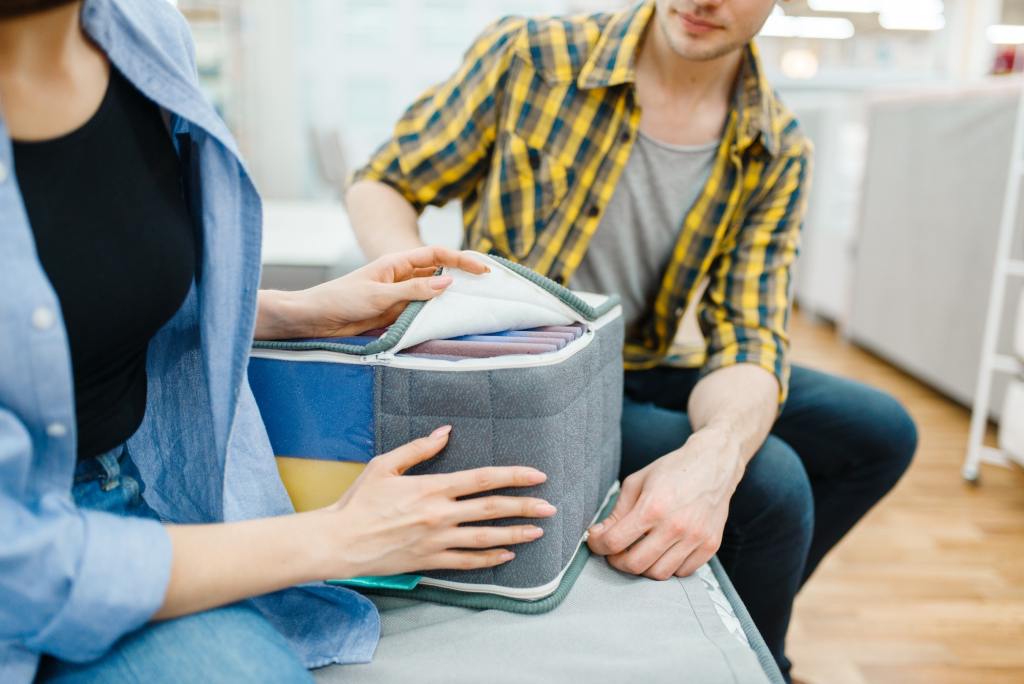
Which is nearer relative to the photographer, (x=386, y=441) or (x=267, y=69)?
(x=386, y=441)

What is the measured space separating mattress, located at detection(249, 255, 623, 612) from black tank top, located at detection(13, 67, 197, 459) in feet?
0.40

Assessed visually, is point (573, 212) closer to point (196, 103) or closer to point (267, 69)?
point (196, 103)

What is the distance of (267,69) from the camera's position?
13.2 feet

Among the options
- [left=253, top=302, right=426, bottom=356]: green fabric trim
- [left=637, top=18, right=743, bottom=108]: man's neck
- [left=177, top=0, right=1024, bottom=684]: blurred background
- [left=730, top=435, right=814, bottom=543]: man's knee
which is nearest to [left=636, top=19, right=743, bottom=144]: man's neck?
[left=637, top=18, right=743, bottom=108]: man's neck

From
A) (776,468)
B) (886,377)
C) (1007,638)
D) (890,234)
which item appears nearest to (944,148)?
(890,234)

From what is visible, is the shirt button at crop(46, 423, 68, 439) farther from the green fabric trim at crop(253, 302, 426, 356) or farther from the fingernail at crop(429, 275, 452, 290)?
the fingernail at crop(429, 275, 452, 290)

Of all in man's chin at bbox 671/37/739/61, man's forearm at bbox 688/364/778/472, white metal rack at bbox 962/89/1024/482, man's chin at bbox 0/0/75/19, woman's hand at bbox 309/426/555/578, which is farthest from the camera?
white metal rack at bbox 962/89/1024/482

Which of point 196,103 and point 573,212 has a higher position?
point 196,103

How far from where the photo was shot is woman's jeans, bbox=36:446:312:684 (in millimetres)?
541

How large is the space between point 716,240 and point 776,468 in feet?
1.10

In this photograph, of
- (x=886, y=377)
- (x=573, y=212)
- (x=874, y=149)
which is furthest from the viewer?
(x=874, y=149)

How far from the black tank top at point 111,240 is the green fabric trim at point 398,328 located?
104 millimetres

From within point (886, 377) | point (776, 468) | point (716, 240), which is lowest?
point (886, 377)

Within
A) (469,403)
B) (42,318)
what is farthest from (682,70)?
(42,318)
